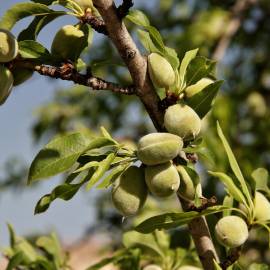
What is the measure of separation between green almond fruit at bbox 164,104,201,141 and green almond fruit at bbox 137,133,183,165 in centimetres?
2

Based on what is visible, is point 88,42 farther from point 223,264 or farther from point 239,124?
point 239,124

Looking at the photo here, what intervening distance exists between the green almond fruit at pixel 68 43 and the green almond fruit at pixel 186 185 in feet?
0.85

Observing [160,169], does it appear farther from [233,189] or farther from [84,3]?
[84,3]

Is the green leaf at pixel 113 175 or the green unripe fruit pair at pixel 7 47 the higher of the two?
the green unripe fruit pair at pixel 7 47

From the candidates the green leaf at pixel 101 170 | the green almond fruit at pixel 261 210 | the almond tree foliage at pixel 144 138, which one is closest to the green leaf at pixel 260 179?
the almond tree foliage at pixel 144 138

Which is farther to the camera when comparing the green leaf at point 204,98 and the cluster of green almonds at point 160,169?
the green leaf at point 204,98

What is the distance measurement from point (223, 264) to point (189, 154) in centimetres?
19

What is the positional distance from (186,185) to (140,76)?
19cm

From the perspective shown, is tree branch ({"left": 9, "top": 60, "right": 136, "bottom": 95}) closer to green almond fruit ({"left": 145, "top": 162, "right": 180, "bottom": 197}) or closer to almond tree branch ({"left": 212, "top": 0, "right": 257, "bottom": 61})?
green almond fruit ({"left": 145, "top": 162, "right": 180, "bottom": 197})

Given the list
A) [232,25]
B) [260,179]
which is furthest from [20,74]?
[232,25]

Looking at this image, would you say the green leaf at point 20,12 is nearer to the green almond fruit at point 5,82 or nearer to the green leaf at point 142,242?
the green almond fruit at point 5,82

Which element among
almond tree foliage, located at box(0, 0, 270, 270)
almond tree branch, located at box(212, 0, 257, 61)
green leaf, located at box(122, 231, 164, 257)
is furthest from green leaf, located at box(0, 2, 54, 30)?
almond tree branch, located at box(212, 0, 257, 61)

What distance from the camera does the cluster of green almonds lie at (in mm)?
871

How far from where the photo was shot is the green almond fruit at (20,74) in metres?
0.94
